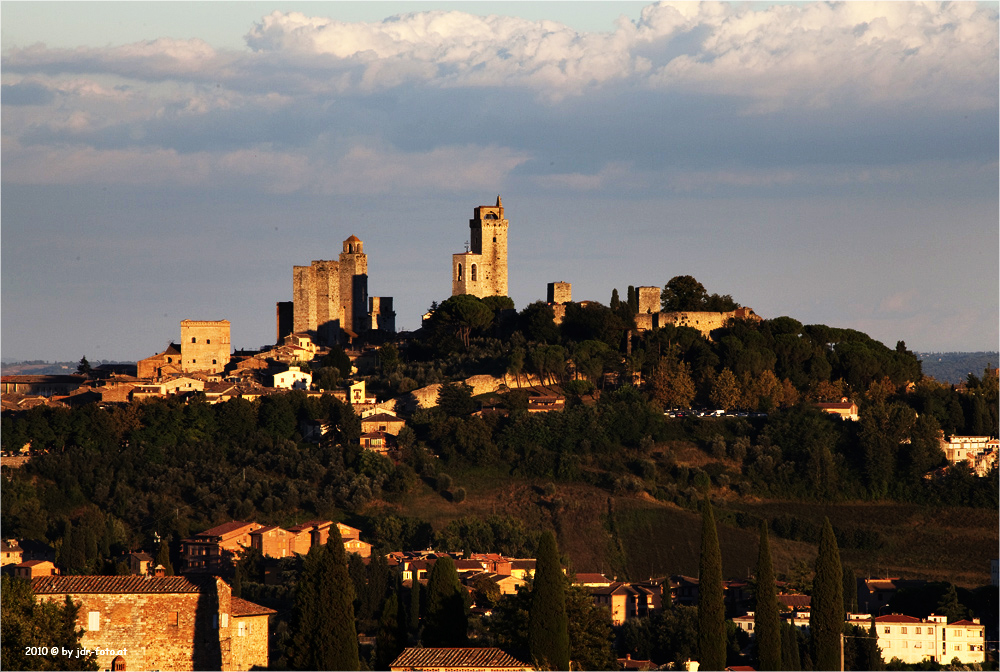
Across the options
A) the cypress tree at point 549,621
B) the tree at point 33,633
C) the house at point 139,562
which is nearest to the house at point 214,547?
the house at point 139,562

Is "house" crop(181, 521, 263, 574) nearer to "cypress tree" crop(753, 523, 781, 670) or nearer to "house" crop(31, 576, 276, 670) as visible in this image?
"cypress tree" crop(753, 523, 781, 670)

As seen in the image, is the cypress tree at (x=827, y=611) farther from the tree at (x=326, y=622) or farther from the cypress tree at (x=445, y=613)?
the tree at (x=326, y=622)

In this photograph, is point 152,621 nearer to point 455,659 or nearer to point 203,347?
point 455,659

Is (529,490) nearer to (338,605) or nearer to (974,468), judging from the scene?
(974,468)

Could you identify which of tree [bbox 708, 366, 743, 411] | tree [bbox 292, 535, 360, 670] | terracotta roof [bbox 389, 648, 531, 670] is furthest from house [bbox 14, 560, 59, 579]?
tree [bbox 708, 366, 743, 411]

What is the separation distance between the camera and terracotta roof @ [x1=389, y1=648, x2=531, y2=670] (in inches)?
1232

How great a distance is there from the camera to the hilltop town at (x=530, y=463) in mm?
47656

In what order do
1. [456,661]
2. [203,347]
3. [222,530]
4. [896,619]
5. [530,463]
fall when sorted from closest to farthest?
1. [456,661]
2. [896,619]
3. [222,530]
4. [530,463]
5. [203,347]

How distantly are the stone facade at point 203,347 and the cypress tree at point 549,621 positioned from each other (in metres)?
37.0

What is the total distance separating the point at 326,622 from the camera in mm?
33812

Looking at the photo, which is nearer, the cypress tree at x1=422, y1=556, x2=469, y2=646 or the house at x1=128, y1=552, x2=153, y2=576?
the cypress tree at x1=422, y1=556, x2=469, y2=646

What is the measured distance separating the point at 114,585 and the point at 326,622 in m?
4.74

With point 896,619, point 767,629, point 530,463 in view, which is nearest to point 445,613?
point 767,629

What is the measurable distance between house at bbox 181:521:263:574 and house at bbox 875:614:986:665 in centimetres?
1869
